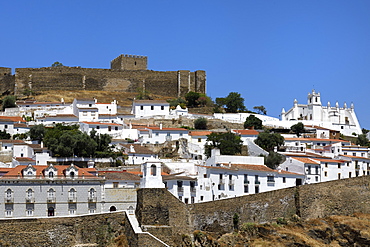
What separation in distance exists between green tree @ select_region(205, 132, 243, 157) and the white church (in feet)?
73.1

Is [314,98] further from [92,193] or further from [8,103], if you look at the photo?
[92,193]

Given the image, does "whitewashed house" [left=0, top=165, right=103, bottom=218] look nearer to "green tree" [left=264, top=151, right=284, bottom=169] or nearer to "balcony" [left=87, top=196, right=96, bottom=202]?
"balcony" [left=87, top=196, right=96, bottom=202]

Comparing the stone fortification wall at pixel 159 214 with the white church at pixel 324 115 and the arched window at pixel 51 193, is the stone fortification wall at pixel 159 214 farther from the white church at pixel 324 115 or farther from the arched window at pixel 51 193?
the white church at pixel 324 115

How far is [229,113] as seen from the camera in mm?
83500

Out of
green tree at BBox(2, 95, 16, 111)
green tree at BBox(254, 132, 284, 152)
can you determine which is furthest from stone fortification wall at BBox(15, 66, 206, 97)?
green tree at BBox(254, 132, 284, 152)

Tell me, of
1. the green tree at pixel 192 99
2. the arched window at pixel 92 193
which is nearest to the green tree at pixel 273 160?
the arched window at pixel 92 193

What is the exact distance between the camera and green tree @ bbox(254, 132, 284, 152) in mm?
63219

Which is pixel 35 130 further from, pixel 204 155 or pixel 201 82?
pixel 201 82

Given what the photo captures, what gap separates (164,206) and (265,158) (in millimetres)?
23164

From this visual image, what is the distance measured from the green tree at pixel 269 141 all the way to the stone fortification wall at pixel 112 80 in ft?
129

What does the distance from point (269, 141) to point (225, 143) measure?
669cm

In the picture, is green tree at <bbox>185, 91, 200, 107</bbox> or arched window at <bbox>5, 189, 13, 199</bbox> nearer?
arched window at <bbox>5, 189, 13, 199</bbox>

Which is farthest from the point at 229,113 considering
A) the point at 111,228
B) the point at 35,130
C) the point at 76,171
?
the point at 111,228

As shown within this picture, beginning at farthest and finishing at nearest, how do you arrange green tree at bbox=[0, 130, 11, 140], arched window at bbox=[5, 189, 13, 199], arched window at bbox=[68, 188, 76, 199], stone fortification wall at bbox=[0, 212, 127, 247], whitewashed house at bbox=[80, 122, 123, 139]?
whitewashed house at bbox=[80, 122, 123, 139] → green tree at bbox=[0, 130, 11, 140] → arched window at bbox=[68, 188, 76, 199] → arched window at bbox=[5, 189, 13, 199] → stone fortification wall at bbox=[0, 212, 127, 247]
